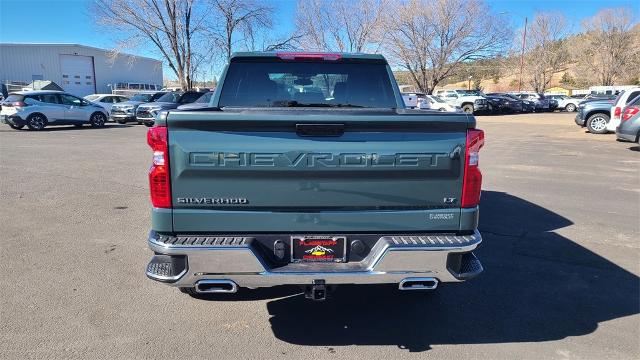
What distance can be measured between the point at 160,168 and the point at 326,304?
1875 millimetres

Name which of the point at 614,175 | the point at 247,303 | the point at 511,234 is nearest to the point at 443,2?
the point at 614,175

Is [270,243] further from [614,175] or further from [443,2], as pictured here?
[443,2]

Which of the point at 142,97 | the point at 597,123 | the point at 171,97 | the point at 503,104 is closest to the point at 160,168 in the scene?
the point at 597,123

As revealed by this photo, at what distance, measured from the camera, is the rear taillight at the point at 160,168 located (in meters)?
2.78

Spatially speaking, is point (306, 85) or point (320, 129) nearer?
point (320, 129)

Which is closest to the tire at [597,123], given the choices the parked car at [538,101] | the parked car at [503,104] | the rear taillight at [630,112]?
the rear taillight at [630,112]

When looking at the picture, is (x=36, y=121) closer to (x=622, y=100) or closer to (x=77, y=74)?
(x=622, y=100)

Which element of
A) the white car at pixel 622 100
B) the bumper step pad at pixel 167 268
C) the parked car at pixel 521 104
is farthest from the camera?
the parked car at pixel 521 104

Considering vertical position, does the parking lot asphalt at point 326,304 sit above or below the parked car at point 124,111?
below

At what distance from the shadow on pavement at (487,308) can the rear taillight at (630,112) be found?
10851 mm

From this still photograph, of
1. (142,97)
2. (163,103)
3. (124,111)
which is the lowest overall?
(124,111)

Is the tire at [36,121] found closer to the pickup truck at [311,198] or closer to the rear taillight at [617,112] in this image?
the pickup truck at [311,198]

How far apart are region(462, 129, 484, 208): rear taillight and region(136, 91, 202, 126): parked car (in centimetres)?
2138

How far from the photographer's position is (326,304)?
3.95 m
